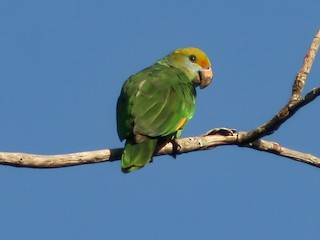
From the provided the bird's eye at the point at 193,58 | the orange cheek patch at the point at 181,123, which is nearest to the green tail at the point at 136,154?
the orange cheek patch at the point at 181,123

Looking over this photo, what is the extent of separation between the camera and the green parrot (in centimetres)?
562

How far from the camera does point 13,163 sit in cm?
461

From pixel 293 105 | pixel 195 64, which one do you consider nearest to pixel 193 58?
pixel 195 64

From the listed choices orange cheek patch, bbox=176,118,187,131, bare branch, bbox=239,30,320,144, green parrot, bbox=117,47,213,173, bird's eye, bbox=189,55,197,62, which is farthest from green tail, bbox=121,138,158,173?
bird's eye, bbox=189,55,197,62

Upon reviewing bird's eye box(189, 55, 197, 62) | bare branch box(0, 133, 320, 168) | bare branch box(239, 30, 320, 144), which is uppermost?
bird's eye box(189, 55, 197, 62)

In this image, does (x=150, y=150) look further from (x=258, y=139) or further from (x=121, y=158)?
(x=258, y=139)

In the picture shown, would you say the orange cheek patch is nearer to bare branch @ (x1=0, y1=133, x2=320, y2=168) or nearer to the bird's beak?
bare branch @ (x1=0, y1=133, x2=320, y2=168)

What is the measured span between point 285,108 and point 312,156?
0.54m

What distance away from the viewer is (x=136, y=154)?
18.1 ft

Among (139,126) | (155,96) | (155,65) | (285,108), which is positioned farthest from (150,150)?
(155,65)

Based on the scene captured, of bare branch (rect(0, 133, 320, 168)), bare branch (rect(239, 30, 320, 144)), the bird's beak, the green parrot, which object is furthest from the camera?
the bird's beak

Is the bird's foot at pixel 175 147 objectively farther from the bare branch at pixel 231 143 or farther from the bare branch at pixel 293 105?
the bare branch at pixel 293 105

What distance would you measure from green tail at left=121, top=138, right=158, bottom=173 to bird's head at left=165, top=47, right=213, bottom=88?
1.68 meters

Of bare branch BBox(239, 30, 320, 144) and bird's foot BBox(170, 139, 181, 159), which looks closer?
bare branch BBox(239, 30, 320, 144)
